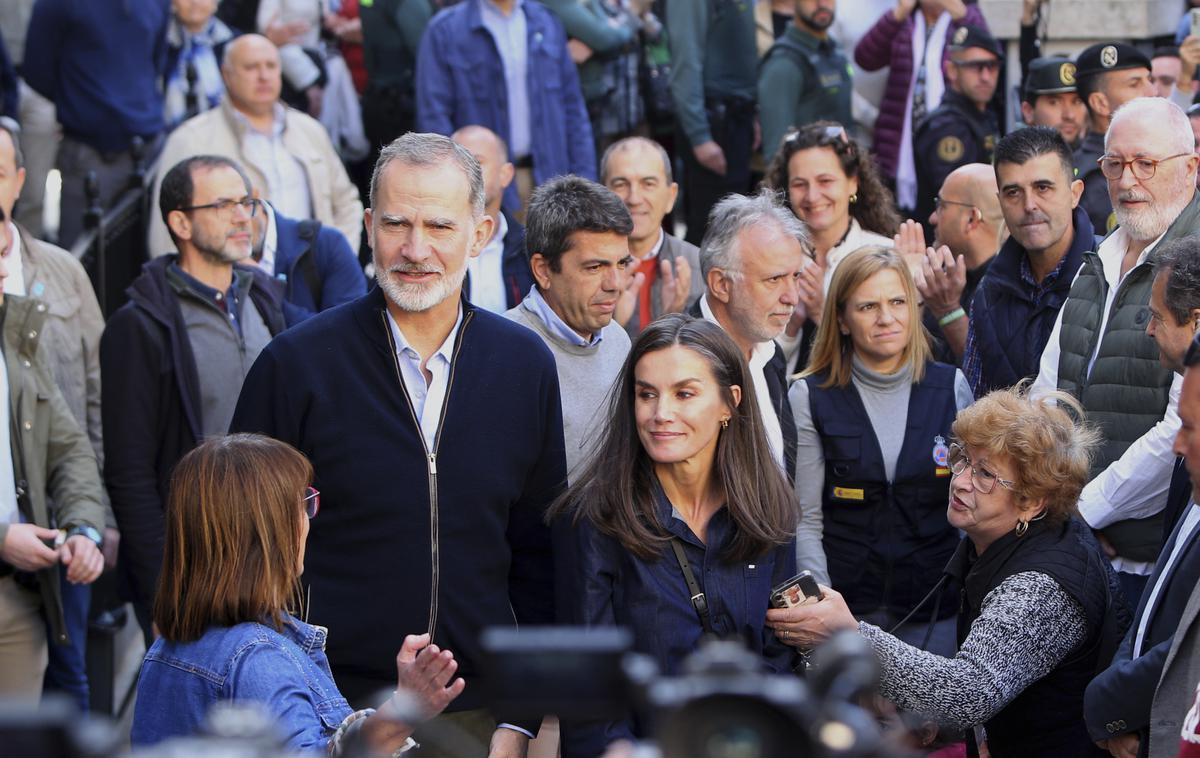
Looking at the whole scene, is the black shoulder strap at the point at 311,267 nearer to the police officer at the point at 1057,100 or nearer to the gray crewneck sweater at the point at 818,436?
the gray crewneck sweater at the point at 818,436

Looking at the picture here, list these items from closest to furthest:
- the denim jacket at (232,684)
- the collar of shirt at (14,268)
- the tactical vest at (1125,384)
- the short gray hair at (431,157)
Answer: the denim jacket at (232,684) → the short gray hair at (431,157) → the tactical vest at (1125,384) → the collar of shirt at (14,268)

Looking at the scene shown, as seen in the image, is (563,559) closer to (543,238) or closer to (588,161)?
(543,238)

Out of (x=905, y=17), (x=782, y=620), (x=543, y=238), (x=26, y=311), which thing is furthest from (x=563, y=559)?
(x=905, y=17)

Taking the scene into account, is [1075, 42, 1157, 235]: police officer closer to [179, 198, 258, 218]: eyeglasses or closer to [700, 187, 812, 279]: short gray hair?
[700, 187, 812, 279]: short gray hair

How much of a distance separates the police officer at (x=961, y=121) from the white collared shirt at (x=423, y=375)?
5196 mm

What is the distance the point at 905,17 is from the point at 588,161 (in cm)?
226

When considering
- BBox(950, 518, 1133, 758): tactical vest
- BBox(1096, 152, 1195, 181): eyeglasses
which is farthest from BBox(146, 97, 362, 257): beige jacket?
BBox(950, 518, 1133, 758): tactical vest

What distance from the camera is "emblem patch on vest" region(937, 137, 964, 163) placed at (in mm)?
8586

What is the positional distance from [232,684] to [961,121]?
21.4 feet

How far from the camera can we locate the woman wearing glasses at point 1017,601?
4.07 m

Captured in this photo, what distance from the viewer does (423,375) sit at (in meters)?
4.02

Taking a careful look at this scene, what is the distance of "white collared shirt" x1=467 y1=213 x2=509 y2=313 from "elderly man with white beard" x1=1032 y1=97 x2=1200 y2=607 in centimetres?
238

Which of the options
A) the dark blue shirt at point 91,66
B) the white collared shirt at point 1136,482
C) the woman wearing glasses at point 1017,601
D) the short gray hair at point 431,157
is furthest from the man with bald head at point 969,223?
the dark blue shirt at point 91,66

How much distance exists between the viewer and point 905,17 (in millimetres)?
9531
